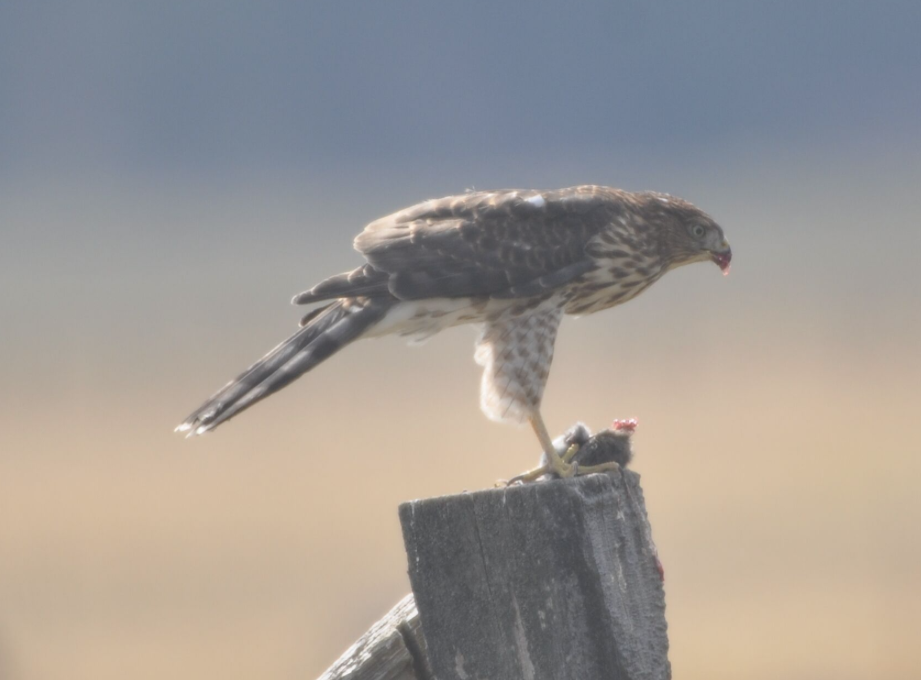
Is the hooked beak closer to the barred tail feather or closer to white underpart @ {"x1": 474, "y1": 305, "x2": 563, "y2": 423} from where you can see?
white underpart @ {"x1": 474, "y1": 305, "x2": 563, "y2": 423}

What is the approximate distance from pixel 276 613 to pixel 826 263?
23178 millimetres

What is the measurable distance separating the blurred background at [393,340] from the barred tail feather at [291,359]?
7.05 m

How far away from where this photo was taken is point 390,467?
1966cm

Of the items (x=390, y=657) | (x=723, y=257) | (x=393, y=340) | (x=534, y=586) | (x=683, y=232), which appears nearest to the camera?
(x=534, y=586)

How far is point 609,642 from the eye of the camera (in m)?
3.27

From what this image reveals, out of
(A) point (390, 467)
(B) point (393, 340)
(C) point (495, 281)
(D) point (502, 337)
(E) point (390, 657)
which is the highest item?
(B) point (393, 340)

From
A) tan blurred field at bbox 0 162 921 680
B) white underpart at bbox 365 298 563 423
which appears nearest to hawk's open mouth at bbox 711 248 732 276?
white underpart at bbox 365 298 563 423

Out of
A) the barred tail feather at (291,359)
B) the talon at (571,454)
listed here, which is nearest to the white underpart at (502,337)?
the barred tail feather at (291,359)

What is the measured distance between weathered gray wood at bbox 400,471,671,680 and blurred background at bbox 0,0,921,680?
8.61 meters

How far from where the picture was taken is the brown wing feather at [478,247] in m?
5.10

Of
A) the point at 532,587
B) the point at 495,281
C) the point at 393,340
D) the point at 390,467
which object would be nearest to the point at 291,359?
the point at 495,281

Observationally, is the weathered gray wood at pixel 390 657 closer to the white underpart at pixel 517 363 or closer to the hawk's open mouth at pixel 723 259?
the white underpart at pixel 517 363

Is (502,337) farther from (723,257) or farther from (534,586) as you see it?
(534,586)

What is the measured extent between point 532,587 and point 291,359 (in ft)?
5.54
